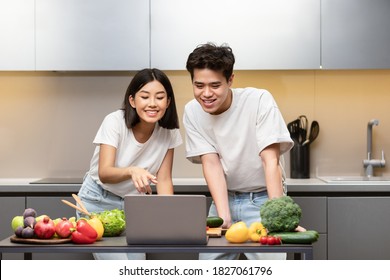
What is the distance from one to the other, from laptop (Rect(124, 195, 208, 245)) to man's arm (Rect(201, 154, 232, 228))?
0.53 meters

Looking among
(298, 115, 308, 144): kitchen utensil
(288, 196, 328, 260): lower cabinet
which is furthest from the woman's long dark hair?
(298, 115, 308, 144): kitchen utensil

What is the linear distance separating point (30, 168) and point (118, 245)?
7.91 ft

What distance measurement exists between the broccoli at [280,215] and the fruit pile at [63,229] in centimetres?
62

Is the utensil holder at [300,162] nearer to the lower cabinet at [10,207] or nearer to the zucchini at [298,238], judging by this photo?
the lower cabinet at [10,207]

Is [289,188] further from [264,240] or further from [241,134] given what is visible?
[264,240]

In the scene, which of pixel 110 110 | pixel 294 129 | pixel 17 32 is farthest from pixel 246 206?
pixel 17 32

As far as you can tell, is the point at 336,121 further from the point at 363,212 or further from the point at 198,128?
the point at 198,128

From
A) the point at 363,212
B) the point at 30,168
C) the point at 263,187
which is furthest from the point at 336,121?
the point at 30,168

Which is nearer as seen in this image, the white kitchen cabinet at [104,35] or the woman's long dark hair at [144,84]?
the woman's long dark hair at [144,84]

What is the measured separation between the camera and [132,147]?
11.5ft

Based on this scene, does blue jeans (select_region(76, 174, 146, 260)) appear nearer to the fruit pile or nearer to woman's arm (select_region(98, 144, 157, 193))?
woman's arm (select_region(98, 144, 157, 193))

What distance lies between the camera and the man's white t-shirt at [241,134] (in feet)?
11.0

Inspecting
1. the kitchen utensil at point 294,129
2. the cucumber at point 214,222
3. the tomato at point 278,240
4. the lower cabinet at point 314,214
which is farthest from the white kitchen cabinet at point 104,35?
the tomato at point 278,240

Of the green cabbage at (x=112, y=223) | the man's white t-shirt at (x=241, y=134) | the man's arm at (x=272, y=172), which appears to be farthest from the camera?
the man's white t-shirt at (x=241, y=134)
